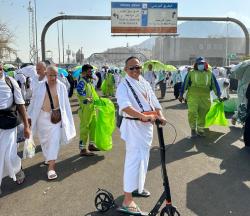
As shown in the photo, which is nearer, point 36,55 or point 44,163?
point 44,163

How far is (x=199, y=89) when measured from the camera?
9.24 metres

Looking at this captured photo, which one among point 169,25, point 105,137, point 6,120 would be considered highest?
point 169,25

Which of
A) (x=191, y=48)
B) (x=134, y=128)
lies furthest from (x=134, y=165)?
(x=191, y=48)

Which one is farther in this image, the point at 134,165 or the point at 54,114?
the point at 54,114

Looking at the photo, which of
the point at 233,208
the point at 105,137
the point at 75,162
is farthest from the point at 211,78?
the point at 233,208

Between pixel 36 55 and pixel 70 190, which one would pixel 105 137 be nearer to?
pixel 70 190

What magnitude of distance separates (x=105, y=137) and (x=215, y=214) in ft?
10.2

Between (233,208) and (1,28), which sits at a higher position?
(1,28)

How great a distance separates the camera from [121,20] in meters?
28.6

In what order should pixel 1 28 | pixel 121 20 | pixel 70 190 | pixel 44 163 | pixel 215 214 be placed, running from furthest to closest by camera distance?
pixel 1 28
pixel 121 20
pixel 44 163
pixel 70 190
pixel 215 214

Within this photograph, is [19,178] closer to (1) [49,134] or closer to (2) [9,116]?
(1) [49,134]

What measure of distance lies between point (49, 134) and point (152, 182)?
6.08ft

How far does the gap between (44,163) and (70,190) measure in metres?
1.67

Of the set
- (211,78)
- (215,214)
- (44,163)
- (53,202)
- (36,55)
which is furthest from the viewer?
(36,55)
